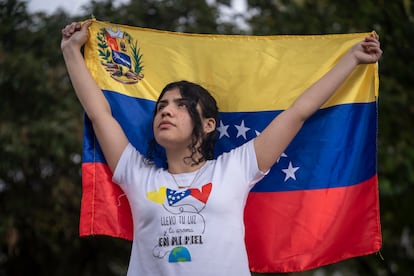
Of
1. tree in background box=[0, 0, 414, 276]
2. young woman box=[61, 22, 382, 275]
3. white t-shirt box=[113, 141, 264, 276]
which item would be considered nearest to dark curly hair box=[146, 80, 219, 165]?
young woman box=[61, 22, 382, 275]

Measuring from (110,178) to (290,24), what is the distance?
11.6 ft

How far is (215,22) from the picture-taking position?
7.10 m

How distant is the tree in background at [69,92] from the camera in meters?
5.92

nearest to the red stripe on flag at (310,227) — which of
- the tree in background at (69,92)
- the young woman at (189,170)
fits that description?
the young woman at (189,170)

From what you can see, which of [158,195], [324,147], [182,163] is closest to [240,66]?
[324,147]

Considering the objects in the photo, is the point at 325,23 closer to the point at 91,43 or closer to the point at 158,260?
the point at 91,43

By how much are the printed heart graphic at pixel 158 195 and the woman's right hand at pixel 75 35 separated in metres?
0.96

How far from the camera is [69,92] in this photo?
6.62 m

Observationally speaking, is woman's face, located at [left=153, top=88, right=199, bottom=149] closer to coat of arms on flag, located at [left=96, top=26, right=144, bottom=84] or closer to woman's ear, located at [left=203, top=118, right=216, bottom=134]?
woman's ear, located at [left=203, top=118, right=216, bottom=134]

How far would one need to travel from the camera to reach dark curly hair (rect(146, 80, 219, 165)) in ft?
11.1

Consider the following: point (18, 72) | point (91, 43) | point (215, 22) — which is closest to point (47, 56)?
point (18, 72)

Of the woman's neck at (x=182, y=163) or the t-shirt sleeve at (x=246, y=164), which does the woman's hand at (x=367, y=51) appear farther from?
the woman's neck at (x=182, y=163)

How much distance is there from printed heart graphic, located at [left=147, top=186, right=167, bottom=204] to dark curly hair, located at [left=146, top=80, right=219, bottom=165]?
232 millimetres

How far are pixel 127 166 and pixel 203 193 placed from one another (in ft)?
1.54
